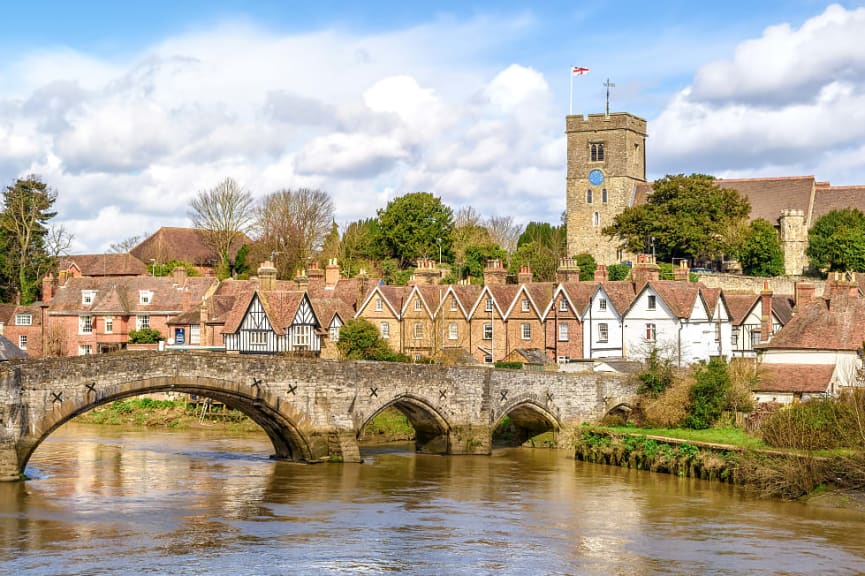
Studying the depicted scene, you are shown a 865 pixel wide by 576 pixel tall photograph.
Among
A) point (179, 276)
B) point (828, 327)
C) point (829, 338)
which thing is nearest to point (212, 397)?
point (829, 338)

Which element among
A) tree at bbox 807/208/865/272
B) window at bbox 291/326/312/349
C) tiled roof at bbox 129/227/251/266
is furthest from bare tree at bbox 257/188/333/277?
tree at bbox 807/208/865/272

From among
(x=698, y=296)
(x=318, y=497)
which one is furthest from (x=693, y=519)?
(x=698, y=296)

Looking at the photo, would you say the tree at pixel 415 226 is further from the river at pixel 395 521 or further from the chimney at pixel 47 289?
the river at pixel 395 521

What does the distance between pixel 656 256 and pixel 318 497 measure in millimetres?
47125

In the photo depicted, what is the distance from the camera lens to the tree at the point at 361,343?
59.4 metres

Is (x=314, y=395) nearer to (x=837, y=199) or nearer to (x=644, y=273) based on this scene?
(x=644, y=273)

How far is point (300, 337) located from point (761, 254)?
31053 mm

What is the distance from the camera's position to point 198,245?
87.2 metres

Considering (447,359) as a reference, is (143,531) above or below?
below

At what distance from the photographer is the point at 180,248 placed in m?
86.3

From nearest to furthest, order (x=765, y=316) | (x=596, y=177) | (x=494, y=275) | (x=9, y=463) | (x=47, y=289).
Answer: (x=9, y=463) < (x=765, y=316) < (x=494, y=275) < (x=47, y=289) < (x=596, y=177)

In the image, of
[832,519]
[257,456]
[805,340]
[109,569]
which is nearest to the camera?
[109,569]

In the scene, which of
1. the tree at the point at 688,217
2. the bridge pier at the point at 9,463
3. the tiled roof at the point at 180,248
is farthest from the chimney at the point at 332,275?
the bridge pier at the point at 9,463

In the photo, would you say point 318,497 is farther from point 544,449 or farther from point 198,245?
point 198,245
